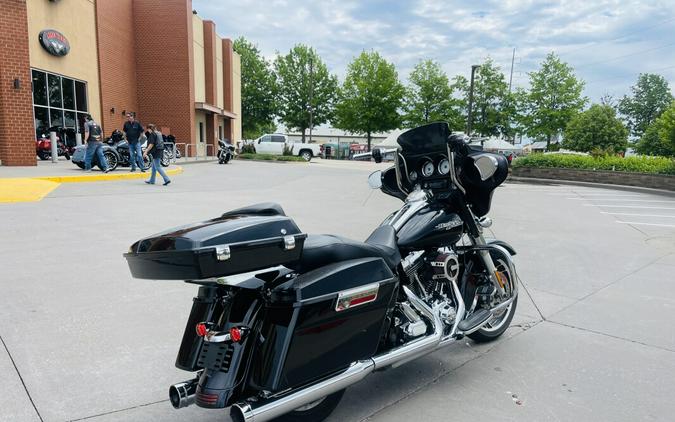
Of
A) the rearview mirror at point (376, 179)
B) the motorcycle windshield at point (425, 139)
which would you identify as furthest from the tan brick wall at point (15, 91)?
the motorcycle windshield at point (425, 139)

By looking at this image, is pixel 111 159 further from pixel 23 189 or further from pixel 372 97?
pixel 372 97

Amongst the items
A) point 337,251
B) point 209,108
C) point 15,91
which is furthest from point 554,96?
point 337,251

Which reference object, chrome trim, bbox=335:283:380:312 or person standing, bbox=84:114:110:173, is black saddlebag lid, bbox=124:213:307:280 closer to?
chrome trim, bbox=335:283:380:312

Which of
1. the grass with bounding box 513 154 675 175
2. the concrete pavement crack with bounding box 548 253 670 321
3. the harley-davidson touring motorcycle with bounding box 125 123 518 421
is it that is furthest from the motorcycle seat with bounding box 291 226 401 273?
the grass with bounding box 513 154 675 175

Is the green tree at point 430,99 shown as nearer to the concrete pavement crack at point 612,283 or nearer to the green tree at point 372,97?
the green tree at point 372,97

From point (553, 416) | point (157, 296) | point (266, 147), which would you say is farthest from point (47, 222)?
point (266, 147)

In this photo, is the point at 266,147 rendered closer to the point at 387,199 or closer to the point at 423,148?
the point at 387,199

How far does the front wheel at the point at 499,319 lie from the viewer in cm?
362

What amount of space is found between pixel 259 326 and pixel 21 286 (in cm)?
357

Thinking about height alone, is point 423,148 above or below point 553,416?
above

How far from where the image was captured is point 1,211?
8023 mm

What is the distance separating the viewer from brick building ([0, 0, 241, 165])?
16.1 meters

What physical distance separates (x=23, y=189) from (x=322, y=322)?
1025cm

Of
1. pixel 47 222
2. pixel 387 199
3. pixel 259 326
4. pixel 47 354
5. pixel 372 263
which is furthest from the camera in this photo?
pixel 387 199
